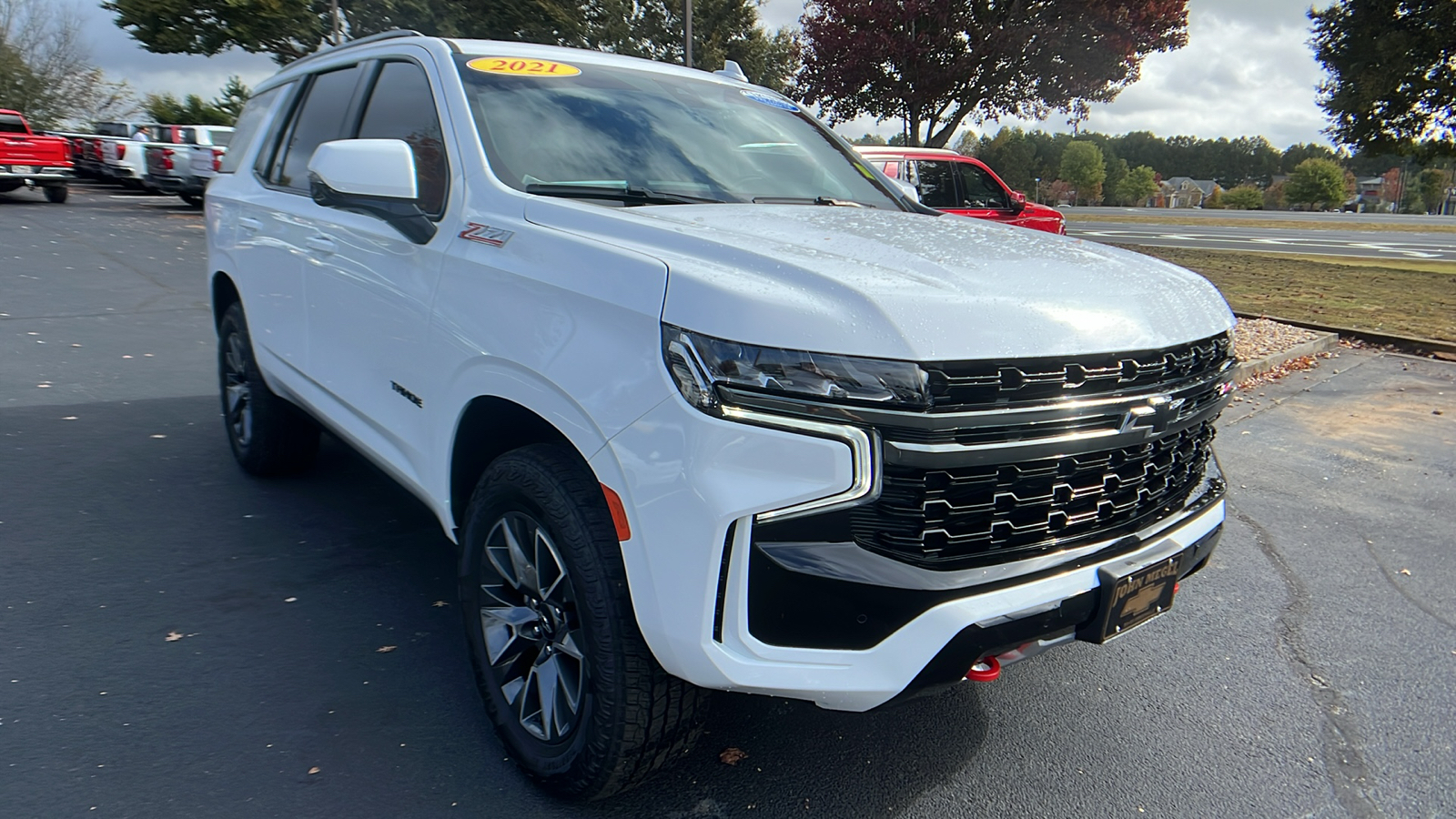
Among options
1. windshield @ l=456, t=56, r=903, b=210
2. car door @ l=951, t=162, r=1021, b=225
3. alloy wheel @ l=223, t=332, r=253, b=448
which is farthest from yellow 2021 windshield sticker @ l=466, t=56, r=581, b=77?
car door @ l=951, t=162, r=1021, b=225

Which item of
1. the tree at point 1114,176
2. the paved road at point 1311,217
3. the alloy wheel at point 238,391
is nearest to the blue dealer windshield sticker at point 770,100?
the alloy wheel at point 238,391

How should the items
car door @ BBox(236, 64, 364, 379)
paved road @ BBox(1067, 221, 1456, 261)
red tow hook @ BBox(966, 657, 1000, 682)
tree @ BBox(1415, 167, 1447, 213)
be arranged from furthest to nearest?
tree @ BBox(1415, 167, 1447, 213), paved road @ BBox(1067, 221, 1456, 261), car door @ BBox(236, 64, 364, 379), red tow hook @ BBox(966, 657, 1000, 682)

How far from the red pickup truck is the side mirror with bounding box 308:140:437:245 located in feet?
73.8

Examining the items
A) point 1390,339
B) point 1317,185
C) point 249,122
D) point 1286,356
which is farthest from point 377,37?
A: point 1317,185

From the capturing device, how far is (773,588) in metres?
1.90

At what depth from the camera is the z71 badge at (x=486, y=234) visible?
2500mm

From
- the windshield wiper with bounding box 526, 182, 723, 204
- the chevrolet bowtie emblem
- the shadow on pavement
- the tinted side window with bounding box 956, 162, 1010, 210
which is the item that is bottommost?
the shadow on pavement

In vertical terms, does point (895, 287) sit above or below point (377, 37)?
below

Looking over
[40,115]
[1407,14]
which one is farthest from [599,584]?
[40,115]

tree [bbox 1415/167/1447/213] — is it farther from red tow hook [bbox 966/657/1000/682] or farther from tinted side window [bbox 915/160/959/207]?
red tow hook [bbox 966/657/1000/682]

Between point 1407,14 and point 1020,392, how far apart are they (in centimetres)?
1505

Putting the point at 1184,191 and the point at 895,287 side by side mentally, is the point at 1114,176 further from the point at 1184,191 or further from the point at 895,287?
the point at 895,287

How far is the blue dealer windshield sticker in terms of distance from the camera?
12.6 ft

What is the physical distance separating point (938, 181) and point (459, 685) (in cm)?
1181
